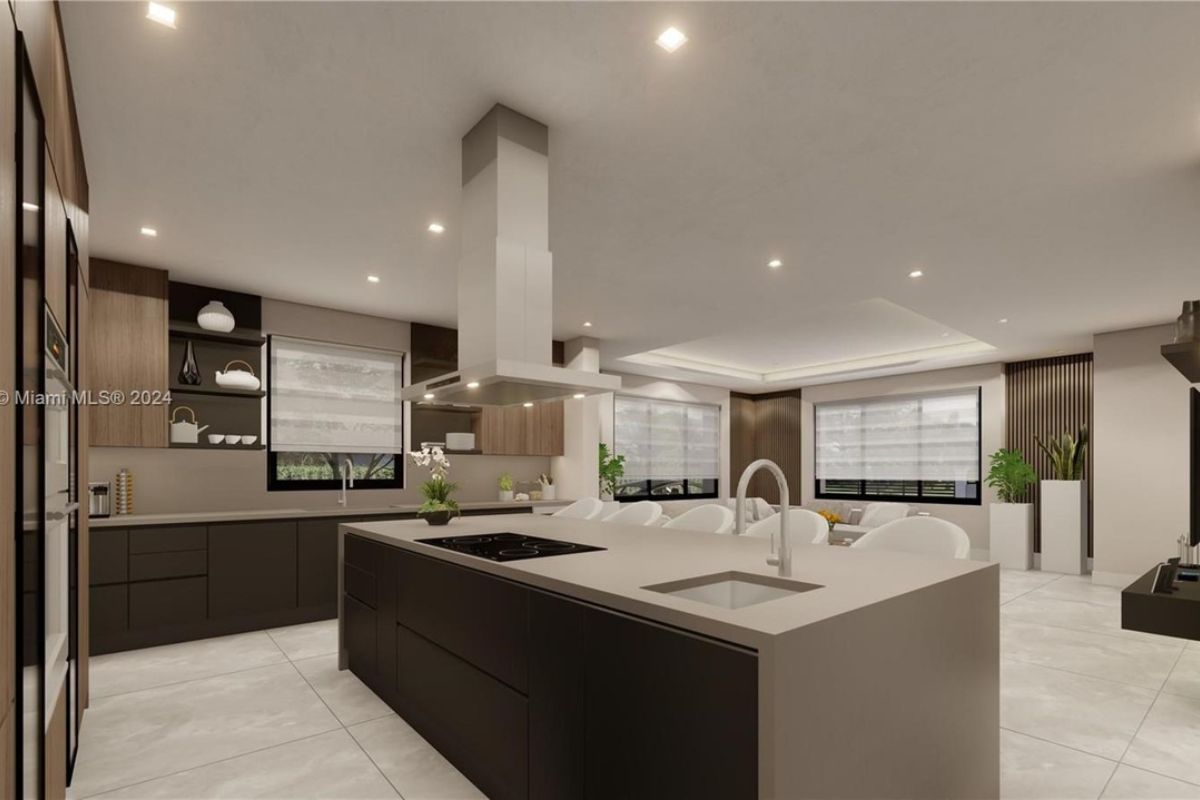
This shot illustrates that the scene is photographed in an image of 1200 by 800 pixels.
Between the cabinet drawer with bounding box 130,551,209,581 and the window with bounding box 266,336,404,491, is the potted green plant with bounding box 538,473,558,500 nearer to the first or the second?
the window with bounding box 266,336,404,491

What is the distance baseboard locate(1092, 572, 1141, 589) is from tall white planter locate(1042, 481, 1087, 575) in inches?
24.2

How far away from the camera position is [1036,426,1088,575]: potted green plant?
6.84 meters

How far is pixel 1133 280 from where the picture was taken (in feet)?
14.9

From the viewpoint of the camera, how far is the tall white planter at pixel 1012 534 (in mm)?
7219

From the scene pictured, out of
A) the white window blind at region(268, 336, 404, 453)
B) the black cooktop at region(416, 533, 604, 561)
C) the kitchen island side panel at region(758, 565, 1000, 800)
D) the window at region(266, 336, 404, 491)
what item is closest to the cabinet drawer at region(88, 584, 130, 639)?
the window at region(266, 336, 404, 491)

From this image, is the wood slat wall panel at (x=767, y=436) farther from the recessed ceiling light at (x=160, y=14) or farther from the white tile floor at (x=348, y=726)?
the recessed ceiling light at (x=160, y=14)

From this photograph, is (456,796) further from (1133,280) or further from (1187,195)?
(1133,280)

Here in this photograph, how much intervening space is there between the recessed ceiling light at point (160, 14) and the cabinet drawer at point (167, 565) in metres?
3.43

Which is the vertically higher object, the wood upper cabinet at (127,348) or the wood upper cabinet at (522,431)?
the wood upper cabinet at (127,348)

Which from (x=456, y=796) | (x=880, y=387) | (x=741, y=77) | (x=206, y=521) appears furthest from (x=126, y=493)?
(x=880, y=387)

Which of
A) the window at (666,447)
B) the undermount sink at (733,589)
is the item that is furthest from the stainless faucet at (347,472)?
the undermount sink at (733,589)

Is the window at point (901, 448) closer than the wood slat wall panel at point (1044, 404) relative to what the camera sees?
No

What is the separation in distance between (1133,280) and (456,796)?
18.0 feet

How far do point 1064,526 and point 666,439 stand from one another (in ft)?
16.5
